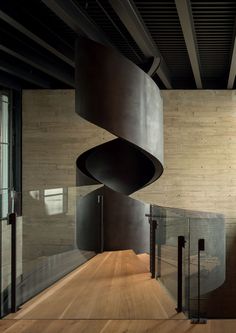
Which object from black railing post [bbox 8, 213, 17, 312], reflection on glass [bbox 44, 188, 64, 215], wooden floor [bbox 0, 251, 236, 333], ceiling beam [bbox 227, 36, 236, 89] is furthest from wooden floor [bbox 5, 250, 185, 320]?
ceiling beam [bbox 227, 36, 236, 89]

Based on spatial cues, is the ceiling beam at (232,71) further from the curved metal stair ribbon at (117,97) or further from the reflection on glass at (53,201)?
the reflection on glass at (53,201)

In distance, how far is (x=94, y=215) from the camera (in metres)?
6.61

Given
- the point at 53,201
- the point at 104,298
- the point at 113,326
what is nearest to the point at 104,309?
the point at 104,298

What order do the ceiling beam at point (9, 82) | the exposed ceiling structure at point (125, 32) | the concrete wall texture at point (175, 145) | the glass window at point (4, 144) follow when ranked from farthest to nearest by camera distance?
the concrete wall texture at point (175, 145), the glass window at point (4, 144), the ceiling beam at point (9, 82), the exposed ceiling structure at point (125, 32)

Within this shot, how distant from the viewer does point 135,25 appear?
548cm

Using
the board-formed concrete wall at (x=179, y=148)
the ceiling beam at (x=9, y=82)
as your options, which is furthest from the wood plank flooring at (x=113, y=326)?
the board-formed concrete wall at (x=179, y=148)

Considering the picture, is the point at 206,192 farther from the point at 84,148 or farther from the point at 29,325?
the point at 29,325

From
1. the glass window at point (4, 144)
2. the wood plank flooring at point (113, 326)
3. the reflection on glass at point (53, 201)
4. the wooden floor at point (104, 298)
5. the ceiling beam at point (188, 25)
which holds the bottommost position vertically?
the wooden floor at point (104, 298)

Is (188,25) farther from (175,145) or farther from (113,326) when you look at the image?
(175,145)

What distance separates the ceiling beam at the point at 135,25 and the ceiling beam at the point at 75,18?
483 millimetres

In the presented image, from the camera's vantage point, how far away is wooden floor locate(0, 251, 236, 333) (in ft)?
10.3

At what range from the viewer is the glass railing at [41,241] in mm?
3617

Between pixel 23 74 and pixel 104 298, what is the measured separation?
5.25 meters

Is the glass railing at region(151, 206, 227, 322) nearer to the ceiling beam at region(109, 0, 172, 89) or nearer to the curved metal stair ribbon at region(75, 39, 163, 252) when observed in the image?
the curved metal stair ribbon at region(75, 39, 163, 252)
